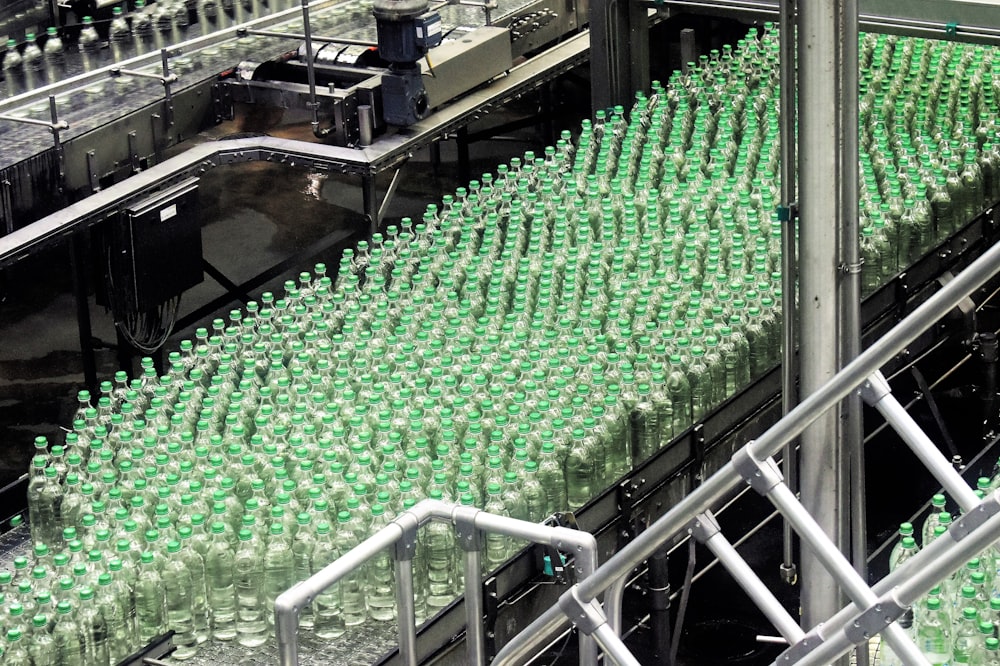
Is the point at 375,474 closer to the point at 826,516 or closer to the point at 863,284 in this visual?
the point at 826,516

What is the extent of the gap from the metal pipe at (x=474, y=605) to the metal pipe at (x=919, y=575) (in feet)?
2.26

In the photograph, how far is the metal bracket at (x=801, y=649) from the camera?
254cm

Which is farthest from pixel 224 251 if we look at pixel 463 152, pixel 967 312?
pixel 967 312

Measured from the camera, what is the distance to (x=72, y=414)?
21.8 feet

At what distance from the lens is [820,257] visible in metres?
3.28

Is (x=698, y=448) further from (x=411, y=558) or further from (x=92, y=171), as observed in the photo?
(x=92, y=171)

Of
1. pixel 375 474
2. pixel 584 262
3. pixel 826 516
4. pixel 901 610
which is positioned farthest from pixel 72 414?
pixel 901 610

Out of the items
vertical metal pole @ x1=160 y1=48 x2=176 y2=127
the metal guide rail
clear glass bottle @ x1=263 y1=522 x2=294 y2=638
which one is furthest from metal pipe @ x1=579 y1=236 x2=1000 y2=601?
vertical metal pole @ x1=160 y1=48 x2=176 y2=127

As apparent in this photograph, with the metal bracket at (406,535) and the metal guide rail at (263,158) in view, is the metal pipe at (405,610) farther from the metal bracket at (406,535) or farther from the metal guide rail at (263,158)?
the metal guide rail at (263,158)

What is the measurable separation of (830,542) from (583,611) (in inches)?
17.5

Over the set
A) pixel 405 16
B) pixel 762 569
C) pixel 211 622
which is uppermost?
pixel 405 16

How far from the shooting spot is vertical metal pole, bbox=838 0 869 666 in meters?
3.18

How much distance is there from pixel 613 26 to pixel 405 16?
92 cm

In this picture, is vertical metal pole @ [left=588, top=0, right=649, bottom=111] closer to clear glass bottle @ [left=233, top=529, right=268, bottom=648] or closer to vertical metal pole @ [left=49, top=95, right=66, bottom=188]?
vertical metal pole @ [left=49, top=95, right=66, bottom=188]
